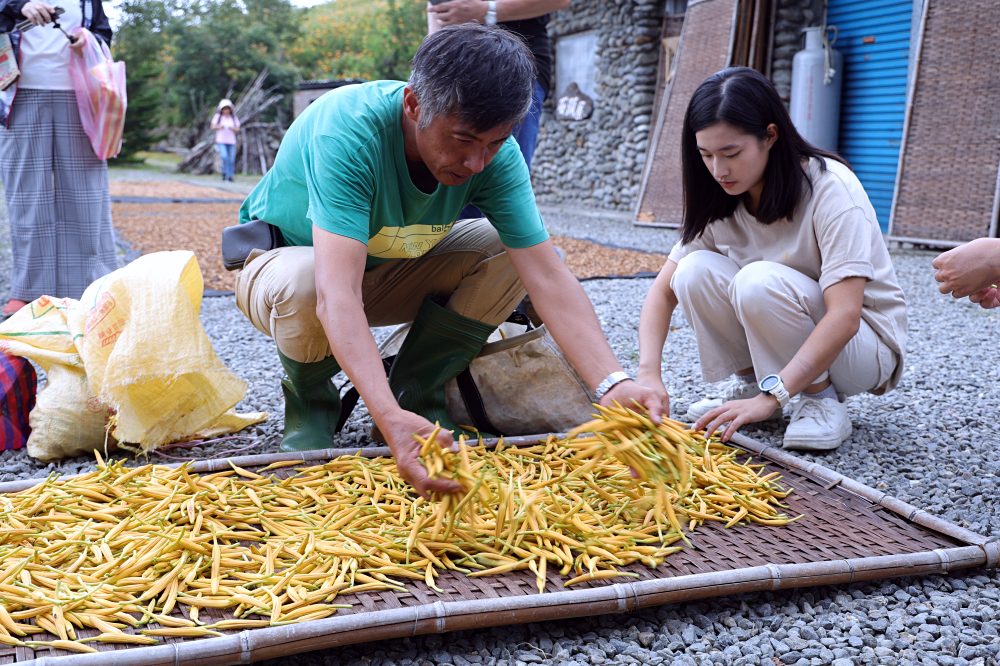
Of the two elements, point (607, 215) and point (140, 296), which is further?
point (607, 215)

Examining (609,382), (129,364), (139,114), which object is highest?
(139,114)

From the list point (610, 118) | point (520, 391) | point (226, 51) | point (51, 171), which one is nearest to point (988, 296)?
point (520, 391)

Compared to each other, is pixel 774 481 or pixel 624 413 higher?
pixel 624 413

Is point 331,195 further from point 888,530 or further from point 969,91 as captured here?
point 969,91

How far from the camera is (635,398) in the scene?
2.19m

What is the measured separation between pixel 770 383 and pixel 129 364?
1.80 meters

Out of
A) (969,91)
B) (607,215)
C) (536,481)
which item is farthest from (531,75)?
(607,215)

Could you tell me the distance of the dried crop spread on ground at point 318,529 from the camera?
5.60ft

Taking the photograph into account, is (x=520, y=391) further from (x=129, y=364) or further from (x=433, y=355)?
(x=129, y=364)

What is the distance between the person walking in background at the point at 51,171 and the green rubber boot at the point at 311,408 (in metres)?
2.04

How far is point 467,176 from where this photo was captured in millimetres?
2127

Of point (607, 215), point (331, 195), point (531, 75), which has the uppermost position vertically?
point (531, 75)

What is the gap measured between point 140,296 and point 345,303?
957mm

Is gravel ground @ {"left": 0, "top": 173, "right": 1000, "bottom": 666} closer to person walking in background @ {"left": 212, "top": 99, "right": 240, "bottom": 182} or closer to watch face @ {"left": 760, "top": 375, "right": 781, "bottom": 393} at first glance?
watch face @ {"left": 760, "top": 375, "right": 781, "bottom": 393}
